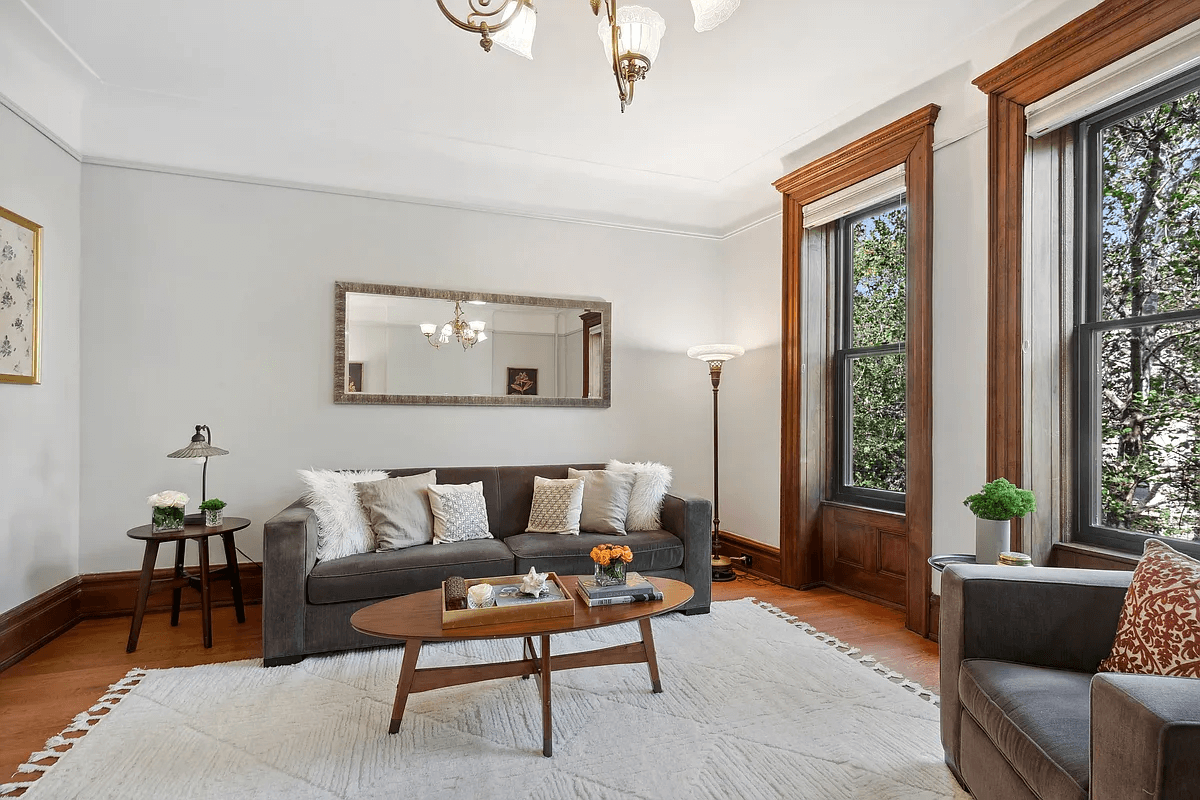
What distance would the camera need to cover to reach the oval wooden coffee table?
7.47 feet

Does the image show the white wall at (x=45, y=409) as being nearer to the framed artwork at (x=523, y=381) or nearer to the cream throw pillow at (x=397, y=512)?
the cream throw pillow at (x=397, y=512)

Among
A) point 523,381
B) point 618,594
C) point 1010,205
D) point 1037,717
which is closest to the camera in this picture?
point 1037,717

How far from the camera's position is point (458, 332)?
4.50m

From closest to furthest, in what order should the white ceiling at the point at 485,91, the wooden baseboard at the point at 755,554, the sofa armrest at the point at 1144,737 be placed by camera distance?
the sofa armrest at the point at 1144,737
the white ceiling at the point at 485,91
the wooden baseboard at the point at 755,554

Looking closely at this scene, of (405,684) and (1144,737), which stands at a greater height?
(1144,737)

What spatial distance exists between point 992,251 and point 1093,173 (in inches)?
19.0

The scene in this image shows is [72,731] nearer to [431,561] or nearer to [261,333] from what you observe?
[431,561]

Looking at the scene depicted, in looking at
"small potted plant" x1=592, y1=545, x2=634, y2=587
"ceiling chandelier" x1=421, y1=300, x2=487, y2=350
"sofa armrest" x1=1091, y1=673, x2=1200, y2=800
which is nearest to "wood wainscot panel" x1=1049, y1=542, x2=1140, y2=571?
"sofa armrest" x1=1091, y1=673, x2=1200, y2=800

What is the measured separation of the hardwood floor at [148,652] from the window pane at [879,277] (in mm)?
1690

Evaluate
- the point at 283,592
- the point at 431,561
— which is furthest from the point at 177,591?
the point at 431,561

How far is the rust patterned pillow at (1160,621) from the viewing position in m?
1.53

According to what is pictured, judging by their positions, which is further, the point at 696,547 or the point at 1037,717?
the point at 696,547

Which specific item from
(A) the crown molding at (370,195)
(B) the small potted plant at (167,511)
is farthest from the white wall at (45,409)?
(B) the small potted plant at (167,511)

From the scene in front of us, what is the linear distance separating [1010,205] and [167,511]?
437 cm
